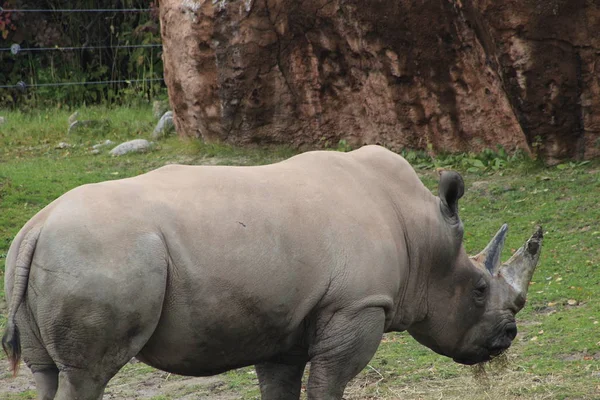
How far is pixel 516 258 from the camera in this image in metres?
5.87

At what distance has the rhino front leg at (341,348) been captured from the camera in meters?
4.96

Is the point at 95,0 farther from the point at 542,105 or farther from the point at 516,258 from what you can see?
the point at 516,258

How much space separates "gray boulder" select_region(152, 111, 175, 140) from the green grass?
333 mm

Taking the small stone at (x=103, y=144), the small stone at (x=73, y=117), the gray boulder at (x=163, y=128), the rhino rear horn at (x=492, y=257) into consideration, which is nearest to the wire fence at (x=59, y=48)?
the small stone at (x=73, y=117)

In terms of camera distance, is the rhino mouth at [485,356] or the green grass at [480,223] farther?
the green grass at [480,223]

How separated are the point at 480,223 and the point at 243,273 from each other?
18.0 ft

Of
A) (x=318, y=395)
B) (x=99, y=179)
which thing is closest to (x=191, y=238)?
(x=318, y=395)

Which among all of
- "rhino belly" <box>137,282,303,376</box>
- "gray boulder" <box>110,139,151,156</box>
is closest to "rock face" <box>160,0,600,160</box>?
"gray boulder" <box>110,139,151,156</box>

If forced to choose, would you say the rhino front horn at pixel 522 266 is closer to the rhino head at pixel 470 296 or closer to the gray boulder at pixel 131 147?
the rhino head at pixel 470 296

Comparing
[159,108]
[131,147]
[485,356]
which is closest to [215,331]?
[485,356]

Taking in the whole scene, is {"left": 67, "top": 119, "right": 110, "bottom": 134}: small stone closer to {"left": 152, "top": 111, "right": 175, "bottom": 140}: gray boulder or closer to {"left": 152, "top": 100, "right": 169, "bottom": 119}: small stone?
{"left": 152, "top": 100, "right": 169, "bottom": 119}: small stone

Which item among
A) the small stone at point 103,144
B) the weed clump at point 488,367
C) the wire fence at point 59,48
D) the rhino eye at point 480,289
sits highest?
the rhino eye at point 480,289

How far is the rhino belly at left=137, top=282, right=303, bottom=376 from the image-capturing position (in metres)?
4.56

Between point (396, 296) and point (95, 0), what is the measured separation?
43.0ft
